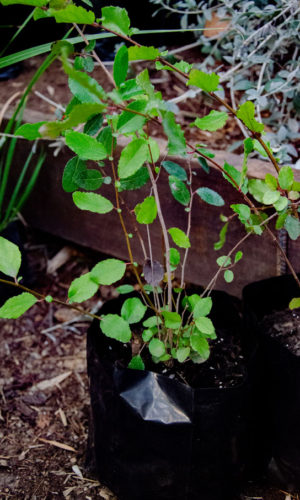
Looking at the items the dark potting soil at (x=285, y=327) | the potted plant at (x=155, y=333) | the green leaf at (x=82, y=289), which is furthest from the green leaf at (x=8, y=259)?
the dark potting soil at (x=285, y=327)

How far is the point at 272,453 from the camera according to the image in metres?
1.26

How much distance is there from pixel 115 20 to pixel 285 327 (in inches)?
32.8

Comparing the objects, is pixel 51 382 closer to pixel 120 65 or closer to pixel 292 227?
pixel 292 227

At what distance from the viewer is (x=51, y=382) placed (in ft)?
5.21

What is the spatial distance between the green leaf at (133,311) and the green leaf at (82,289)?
0.42 feet

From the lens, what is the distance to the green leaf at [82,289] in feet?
3.12

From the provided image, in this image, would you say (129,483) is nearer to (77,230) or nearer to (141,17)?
(77,230)

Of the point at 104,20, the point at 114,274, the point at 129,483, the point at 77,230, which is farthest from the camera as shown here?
the point at 77,230

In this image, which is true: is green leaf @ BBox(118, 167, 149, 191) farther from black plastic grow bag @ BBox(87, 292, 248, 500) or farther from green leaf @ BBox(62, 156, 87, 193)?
black plastic grow bag @ BBox(87, 292, 248, 500)

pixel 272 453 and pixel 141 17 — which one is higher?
pixel 141 17

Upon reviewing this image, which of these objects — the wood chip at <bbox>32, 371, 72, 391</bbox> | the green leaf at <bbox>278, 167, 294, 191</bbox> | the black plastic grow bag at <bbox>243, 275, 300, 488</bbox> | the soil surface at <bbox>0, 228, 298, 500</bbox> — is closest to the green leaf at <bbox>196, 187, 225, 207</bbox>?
the green leaf at <bbox>278, 167, 294, 191</bbox>

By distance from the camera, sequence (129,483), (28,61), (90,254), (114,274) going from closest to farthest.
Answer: (114,274)
(129,483)
(90,254)
(28,61)

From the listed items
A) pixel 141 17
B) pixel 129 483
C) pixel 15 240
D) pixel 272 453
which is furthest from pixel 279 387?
pixel 141 17

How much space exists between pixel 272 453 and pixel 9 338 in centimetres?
92
